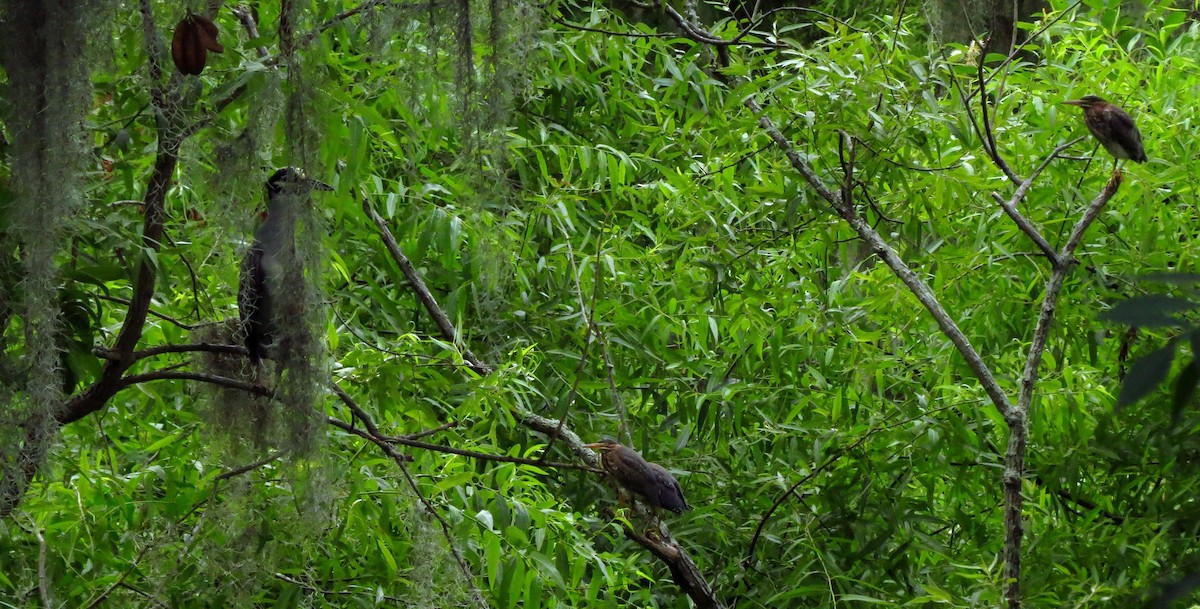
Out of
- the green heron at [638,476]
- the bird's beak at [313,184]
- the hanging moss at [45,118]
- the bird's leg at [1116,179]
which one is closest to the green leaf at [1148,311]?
the bird's beak at [313,184]

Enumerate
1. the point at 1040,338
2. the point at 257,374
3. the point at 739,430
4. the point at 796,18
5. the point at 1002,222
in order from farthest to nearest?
the point at 796,18 → the point at 739,430 → the point at 1002,222 → the point at 1040,338 → the point at 257,374

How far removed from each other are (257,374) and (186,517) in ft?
1.30

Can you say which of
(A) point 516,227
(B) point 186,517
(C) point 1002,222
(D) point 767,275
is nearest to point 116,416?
(B) point 186,517

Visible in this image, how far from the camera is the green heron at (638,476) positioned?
220 cm

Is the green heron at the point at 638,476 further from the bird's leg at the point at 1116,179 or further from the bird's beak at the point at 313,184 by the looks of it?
the bird's leg at the point at 1116,179

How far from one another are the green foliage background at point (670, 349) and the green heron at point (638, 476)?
0.57 feet

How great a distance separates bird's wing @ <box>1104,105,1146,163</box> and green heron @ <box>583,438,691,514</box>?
1155 millimetres

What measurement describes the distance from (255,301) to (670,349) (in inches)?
62.1

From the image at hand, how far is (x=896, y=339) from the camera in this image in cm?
298

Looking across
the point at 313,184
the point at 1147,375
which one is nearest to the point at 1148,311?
the point at 1147,375

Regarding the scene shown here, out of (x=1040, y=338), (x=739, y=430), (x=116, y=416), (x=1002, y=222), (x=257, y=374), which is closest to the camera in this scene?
(x=257, y=374)

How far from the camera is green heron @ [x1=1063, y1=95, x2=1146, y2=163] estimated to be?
2418 millimetres

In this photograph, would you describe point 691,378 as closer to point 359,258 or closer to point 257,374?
point 359,258

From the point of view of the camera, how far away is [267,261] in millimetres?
1846
